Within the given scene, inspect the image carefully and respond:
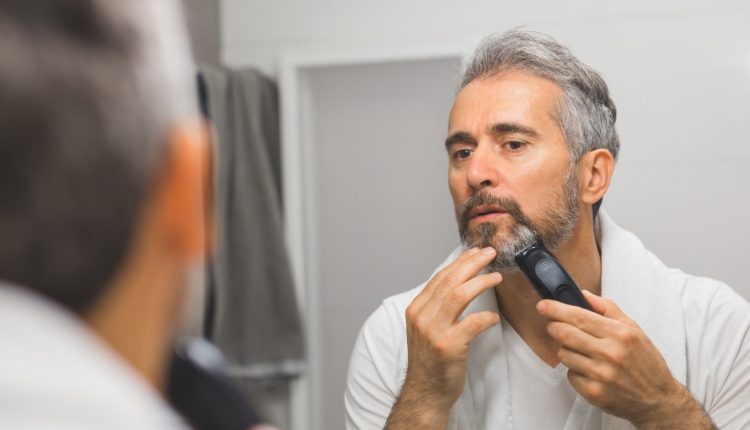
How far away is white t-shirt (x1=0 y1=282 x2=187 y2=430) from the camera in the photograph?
265 millimetres

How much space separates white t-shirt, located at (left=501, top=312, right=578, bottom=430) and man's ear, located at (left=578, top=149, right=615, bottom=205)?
258mm

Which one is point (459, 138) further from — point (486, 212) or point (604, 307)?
point (604, 307)

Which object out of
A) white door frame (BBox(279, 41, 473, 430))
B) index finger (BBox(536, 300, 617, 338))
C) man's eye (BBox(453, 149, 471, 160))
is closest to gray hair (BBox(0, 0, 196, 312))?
index finger (BBox(536, 300, 617, 338))

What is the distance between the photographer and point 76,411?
0.89 ft

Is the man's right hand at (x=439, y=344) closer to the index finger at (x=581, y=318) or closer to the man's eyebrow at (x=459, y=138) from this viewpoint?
the index finger at (x=581, y=318)

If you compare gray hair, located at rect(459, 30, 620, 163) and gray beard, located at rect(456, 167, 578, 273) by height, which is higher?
gray hair, located at rect(459, 30, 620, 163)

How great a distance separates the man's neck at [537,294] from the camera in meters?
1.24

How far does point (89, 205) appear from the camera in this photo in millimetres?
294

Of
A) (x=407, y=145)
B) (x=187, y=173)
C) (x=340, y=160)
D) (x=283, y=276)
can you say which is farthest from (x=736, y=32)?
(x=187, y=173)

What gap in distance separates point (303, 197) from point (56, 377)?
1513mm

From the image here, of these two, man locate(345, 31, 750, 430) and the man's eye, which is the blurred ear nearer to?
man locate(345, 31, 750, 430)

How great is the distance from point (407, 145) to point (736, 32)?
0.68m

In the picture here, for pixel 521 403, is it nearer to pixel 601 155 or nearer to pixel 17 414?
pixel 601 155

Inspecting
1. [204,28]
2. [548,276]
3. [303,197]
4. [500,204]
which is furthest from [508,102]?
[204,28]
